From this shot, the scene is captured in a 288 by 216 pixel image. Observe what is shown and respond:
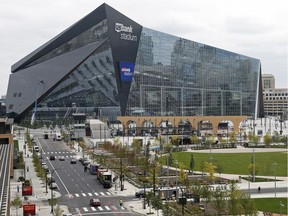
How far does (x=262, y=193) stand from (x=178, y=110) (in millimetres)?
99479

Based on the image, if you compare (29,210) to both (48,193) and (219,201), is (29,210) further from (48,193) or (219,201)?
(219,201)

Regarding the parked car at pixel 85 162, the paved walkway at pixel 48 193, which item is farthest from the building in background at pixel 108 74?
the paved walkway at pixel 48 193

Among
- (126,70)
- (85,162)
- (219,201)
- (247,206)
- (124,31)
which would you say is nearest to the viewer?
(247,206)

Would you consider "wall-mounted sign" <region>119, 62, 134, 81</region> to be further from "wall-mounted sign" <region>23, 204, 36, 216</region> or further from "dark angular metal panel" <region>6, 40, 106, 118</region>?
"wall-mounted sign" <region>23, 204, 36, 216</region>

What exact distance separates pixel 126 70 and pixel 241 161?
7074cm

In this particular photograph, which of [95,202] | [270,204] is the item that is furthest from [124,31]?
[270,204]

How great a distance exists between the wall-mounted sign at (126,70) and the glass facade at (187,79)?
86.7 inches

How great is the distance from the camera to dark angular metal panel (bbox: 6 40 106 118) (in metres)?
134

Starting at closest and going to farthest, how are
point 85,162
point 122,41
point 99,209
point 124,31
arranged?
point 99,209, point 85,162, point 122,41, point 124,31

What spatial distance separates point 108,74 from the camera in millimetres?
136875

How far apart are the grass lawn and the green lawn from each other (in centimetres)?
1370

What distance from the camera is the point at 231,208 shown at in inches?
1375

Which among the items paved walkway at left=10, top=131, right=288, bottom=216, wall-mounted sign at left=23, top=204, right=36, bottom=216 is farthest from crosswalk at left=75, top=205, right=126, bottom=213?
wall-mounted sign at left=23, top=204, right=36, bottom=216

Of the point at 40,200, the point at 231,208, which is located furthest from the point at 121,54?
the point at 231,208
